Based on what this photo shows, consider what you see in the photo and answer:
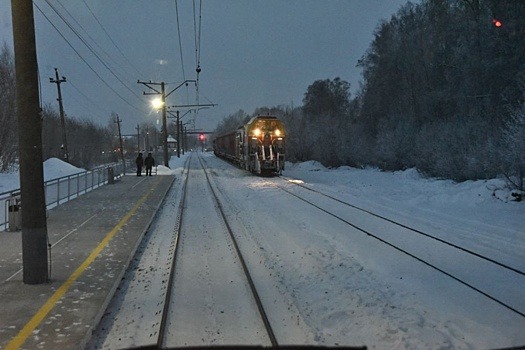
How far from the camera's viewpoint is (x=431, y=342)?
5516 mm

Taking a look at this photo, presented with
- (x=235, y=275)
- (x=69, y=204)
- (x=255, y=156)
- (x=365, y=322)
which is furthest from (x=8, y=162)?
(x=365, y=322)

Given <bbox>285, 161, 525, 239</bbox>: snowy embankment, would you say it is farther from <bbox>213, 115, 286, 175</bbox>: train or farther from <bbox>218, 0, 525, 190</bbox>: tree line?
<bbox>213, 115, 286, 175</bbox>: train

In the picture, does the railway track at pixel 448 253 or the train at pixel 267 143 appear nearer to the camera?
the railway track at pixel 448 253

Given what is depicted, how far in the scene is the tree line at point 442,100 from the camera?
80.7 ft

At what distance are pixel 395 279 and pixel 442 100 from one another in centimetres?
3681

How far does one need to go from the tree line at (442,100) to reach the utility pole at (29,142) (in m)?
15.5

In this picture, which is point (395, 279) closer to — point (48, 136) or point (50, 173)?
point (50, 173)

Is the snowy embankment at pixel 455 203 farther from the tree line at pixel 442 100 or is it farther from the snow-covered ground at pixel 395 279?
the tree line at pixel 442 100

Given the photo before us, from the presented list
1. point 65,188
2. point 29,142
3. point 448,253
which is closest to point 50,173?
point 65,188

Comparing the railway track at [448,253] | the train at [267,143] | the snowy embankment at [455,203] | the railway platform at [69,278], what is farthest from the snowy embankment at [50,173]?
the railway track at [448,253]

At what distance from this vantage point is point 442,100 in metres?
41.7

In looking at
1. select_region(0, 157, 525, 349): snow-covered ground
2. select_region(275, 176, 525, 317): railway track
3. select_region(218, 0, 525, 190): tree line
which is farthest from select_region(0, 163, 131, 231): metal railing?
select_region(218, 0, 525, 190): tree line

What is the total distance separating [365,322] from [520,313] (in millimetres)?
2039

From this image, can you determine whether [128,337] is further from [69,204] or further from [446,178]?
[446,178]
